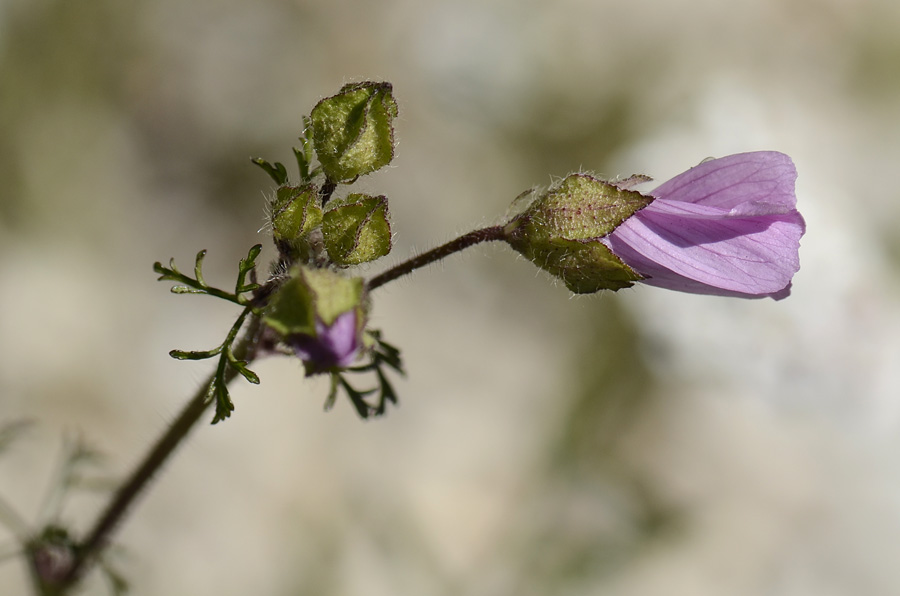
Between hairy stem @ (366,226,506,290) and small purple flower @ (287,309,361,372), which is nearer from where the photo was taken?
small purple flower @ (287,309,361,372)

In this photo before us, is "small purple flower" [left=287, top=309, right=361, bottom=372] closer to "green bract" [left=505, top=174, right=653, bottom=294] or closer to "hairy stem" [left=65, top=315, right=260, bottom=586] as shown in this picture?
"hairy stem" [left=65, top=315, right=260, bottom=586]

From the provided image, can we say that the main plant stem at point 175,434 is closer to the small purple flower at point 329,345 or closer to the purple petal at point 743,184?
the small purple flower at point 329,345

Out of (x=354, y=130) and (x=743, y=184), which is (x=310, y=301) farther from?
(x=743, y=184)

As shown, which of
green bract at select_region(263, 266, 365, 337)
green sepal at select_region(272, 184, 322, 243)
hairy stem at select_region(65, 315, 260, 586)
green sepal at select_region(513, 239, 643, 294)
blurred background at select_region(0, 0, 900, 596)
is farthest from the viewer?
blurred background at select_region(0, 0, 900, 596)

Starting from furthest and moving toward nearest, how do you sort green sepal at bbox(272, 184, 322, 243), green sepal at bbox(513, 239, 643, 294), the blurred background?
the blurred background < green sepal at bbox(513, 239, 643, 294) < green sepal at bbox(272, 184, 322, 243)

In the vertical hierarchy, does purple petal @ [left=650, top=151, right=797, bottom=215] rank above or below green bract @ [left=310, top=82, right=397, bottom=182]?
above

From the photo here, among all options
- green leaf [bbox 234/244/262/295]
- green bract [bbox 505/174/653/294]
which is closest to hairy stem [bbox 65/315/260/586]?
green leaf [bbox 234/244/262/295]

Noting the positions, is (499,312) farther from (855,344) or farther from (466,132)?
(855,344)

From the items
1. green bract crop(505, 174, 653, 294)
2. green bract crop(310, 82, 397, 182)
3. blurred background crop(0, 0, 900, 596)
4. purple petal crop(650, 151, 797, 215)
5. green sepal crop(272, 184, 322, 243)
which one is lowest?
green sepal crop(272, 184, 322, 243)
